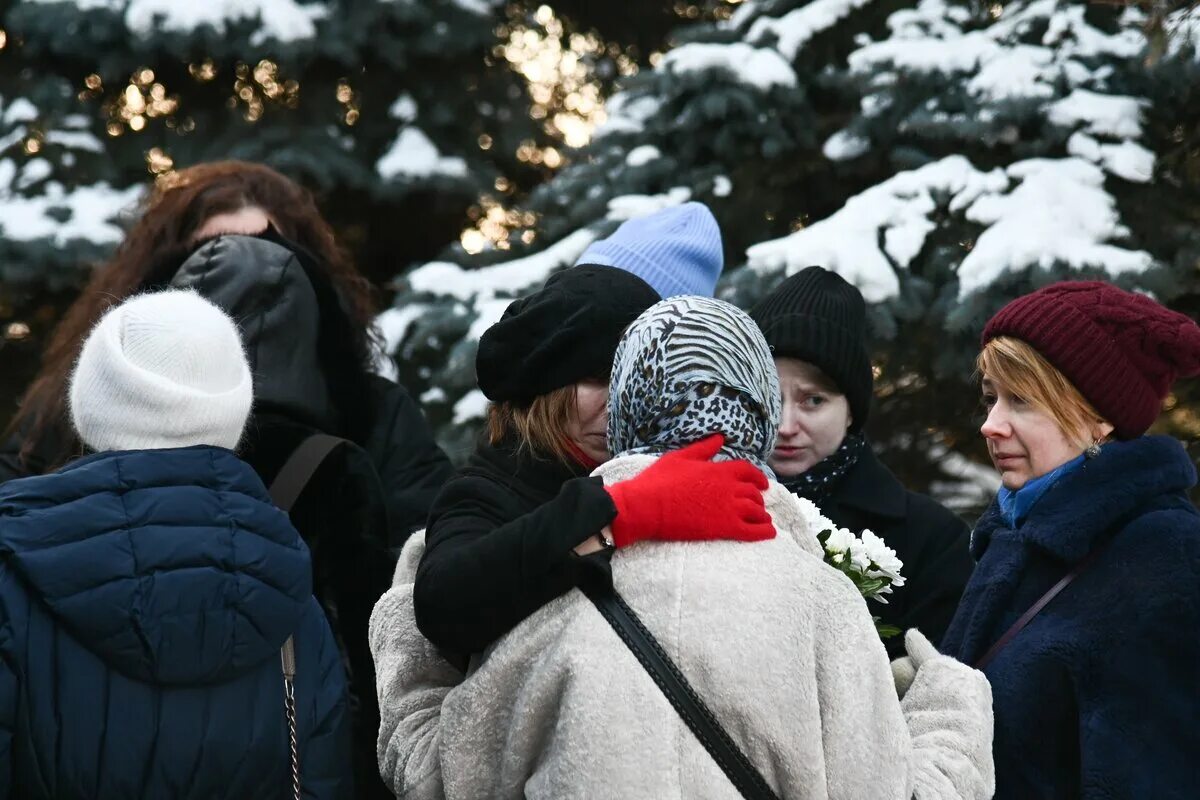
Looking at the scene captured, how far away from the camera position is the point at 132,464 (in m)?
2.50

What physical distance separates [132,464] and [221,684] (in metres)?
0.43

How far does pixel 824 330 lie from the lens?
3693 mm

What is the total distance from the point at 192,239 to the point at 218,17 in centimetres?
340

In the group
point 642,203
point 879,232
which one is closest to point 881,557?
point 879,232

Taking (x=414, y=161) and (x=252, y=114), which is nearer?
(x=414, y=161)

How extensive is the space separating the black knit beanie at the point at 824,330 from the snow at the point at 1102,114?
1997 millimetres

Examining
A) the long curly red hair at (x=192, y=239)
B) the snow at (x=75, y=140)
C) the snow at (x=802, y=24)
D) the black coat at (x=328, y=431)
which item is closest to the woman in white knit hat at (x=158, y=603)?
the black coat at (x=328, y=431)

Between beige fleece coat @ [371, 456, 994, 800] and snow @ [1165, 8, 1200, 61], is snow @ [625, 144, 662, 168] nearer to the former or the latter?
snow @ [1165, 8, 1200, 61]

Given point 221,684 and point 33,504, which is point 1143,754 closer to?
point 221,684

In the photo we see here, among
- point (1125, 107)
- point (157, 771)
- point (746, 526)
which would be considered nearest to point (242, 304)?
point (157, 771)

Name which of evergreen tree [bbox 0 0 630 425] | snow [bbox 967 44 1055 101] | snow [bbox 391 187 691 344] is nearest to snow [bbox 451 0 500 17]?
evergreen tree [bbox 0 0 630 425]

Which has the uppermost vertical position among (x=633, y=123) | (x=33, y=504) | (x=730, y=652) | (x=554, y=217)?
(x=730, y=652)

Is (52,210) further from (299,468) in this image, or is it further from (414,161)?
(299,468)

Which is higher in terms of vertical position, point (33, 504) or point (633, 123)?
point (33, 504)
